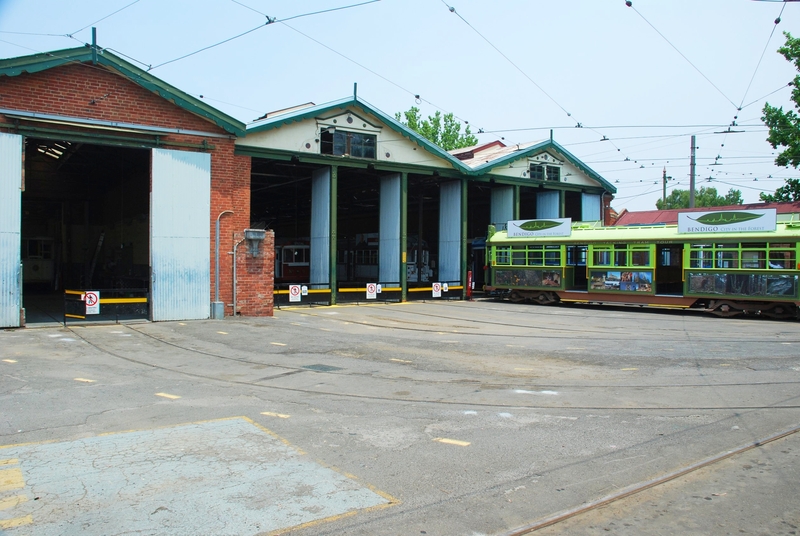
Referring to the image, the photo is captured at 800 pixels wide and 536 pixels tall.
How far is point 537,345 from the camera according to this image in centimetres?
1411

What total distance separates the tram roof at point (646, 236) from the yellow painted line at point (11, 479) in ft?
71.8

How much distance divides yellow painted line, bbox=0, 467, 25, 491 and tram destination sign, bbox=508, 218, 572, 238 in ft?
76.8

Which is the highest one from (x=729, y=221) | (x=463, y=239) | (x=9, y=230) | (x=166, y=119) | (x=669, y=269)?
(x=166, y=119)

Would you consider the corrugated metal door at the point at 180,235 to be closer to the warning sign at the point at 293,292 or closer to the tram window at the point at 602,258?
the warning sign at the point at 293,292

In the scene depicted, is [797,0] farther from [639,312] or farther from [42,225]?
[42,225]

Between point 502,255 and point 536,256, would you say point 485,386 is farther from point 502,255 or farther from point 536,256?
point 502,255

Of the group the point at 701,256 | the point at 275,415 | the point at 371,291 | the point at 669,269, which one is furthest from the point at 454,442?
the point at 669,269

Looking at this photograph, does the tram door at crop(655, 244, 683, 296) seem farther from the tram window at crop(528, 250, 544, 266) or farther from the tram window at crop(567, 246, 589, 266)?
the tram window at crop(528, 250, 544, 266)

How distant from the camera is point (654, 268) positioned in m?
23.3

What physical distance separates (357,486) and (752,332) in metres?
14.8

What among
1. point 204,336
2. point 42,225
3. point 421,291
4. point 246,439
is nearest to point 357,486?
point 246,439

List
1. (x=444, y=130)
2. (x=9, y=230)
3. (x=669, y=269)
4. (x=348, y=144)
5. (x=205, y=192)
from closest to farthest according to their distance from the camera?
(x=9, y=230) < (x=205, y=192) < (x=669, y=269) < (x=348, y=144) < (x=444, y=130)

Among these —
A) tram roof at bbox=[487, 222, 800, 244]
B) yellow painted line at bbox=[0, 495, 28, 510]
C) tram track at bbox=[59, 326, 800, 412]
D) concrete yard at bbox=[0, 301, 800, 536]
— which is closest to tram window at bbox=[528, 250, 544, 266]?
tram roof at bbox=[487, 222, 800, 244]

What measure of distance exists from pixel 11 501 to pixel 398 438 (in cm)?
362
